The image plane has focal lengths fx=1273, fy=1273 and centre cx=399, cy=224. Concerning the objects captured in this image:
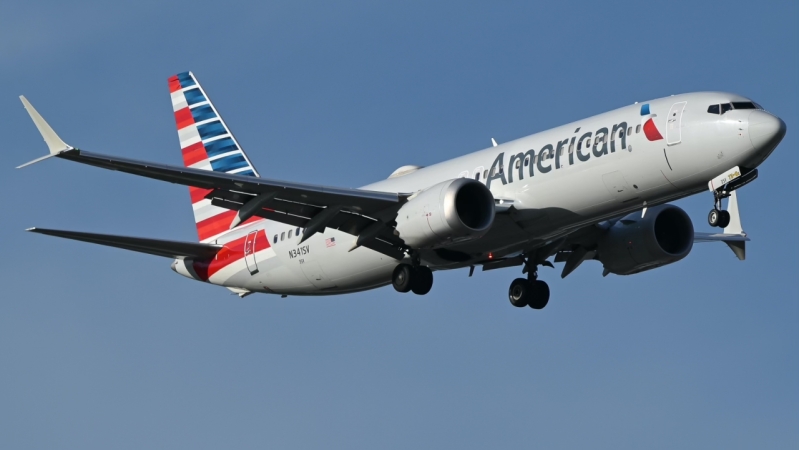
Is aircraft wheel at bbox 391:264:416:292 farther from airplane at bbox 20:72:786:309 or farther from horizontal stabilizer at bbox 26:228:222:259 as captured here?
horizontal stabilizer at bbox 26:228:222:259

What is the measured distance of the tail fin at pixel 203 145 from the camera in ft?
156

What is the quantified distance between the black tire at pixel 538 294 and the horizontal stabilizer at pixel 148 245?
36.4 ft

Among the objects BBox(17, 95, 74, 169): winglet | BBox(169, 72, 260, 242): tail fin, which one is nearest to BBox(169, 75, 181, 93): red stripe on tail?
BBox(169, 72, 260, 242): tail fin

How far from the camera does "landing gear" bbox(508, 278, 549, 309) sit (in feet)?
138

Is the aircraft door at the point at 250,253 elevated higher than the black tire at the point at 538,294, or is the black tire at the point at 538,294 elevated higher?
the aircraft door at the point at 250,253

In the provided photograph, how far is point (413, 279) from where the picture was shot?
125ft

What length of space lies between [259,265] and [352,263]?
14.8ft

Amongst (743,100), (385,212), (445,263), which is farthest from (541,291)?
(743,100)

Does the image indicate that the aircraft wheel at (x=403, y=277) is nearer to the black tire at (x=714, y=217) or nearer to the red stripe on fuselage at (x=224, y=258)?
the red stripe on fuselage at (x=224, y=258)

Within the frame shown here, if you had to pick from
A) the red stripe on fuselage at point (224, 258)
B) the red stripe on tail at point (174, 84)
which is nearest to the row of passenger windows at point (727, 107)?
the red stripe on fuselage at point (224, 258)

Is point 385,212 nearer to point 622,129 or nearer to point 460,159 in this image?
point 460,159

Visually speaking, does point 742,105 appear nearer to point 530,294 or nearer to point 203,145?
point 530,294

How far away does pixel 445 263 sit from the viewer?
39.6 m

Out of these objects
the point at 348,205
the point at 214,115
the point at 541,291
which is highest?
the point at 214,115
